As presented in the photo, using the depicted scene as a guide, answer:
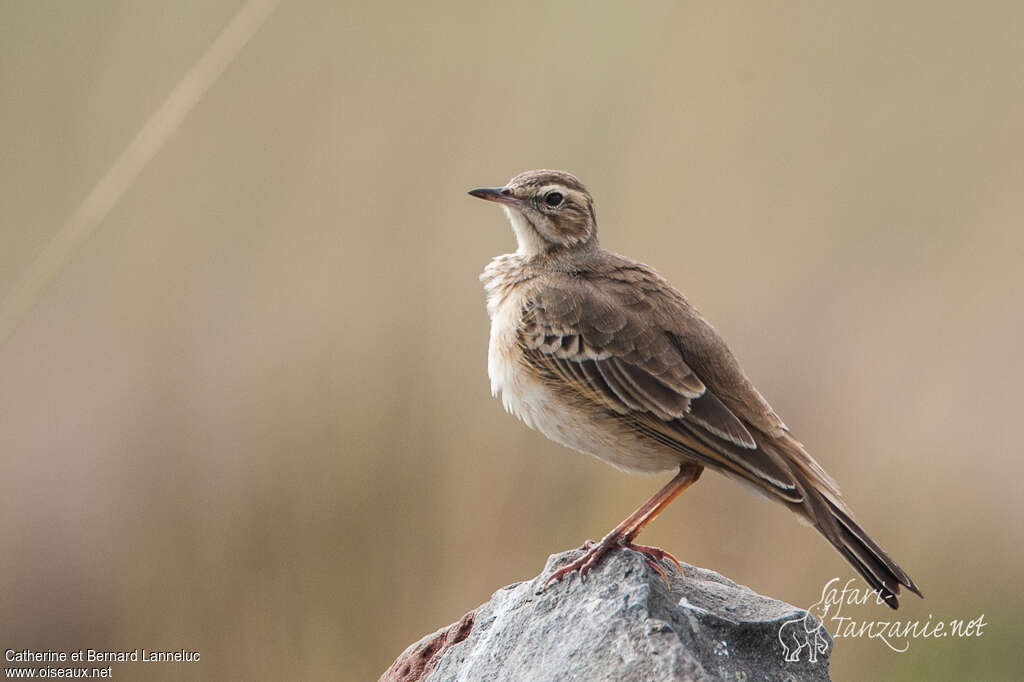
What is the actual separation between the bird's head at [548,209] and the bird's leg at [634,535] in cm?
136

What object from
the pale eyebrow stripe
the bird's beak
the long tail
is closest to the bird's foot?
the long tail

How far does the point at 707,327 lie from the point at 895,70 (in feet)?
11.1

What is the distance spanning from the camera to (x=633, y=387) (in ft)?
19.1

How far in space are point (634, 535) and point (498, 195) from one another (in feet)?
5.89

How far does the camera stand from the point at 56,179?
7879mm

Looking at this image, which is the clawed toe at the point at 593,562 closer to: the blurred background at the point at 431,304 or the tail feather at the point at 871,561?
the tail feather at the point at 871,561

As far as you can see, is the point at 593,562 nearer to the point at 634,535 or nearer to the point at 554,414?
the point at 634,535

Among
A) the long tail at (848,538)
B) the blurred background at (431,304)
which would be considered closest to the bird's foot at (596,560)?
the long tail at (848,538)

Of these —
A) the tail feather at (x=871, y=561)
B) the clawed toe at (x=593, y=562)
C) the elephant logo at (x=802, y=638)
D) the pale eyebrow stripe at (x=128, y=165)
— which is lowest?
the elephant logo at (x=802, y=638)

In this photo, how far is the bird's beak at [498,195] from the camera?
6504mm

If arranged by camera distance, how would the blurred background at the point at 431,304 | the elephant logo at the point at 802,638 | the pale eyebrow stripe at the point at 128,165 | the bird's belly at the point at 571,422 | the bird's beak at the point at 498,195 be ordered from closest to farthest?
the elephant logo at the point at 802,638
the bird's belly at the point at 571,422
the bird's beak at the point at 498,195
the pale eyebrow stripe at the point at 128,165
the blurred background at the point at 431,304

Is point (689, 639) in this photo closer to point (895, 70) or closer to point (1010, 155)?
point (1010, 155)

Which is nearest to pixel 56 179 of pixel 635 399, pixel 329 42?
pixel 329 42

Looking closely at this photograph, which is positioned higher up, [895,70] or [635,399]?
[895,70]
